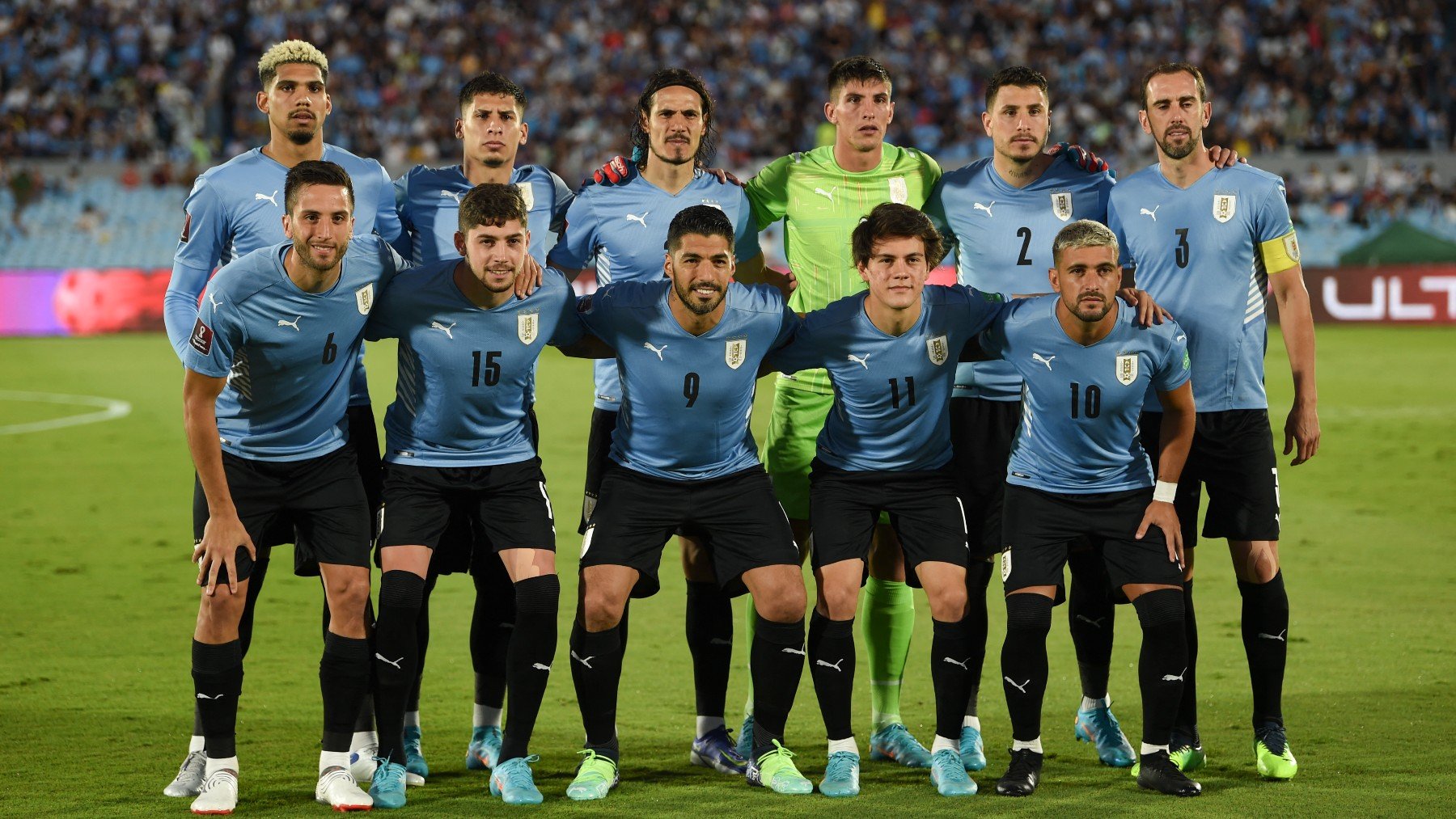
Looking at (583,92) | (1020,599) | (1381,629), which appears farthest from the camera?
(583,92)

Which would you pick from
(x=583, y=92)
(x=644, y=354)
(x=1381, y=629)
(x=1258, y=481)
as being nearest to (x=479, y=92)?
(x=644, y=354)

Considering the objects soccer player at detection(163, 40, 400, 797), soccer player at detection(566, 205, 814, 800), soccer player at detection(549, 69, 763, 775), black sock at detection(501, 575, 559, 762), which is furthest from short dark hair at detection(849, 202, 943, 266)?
soccer player at detection(163, 40, 400, 797)

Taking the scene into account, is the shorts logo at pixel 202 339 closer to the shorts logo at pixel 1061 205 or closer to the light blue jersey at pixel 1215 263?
the shorts logo at pixel 1061 205

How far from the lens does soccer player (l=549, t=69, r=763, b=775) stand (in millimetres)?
5746

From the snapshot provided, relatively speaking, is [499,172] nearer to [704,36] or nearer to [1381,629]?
[1381,629]

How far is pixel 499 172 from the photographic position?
19.6 feet

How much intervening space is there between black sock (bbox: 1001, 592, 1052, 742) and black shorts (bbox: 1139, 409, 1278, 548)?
2.46 ft

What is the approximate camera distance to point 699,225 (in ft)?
17.3

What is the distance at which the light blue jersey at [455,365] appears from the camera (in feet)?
17.3

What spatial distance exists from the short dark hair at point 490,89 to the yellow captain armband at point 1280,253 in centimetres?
284

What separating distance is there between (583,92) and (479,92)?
88.9ft

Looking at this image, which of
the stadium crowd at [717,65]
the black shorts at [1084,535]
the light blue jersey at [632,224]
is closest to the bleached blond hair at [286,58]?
the light blue jersey at [632,224]

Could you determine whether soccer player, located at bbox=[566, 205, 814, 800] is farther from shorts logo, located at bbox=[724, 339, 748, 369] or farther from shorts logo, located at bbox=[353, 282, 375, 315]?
shorts logo, located at bbox=[353, 282, 375, 315]

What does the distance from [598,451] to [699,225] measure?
3.58 ft
